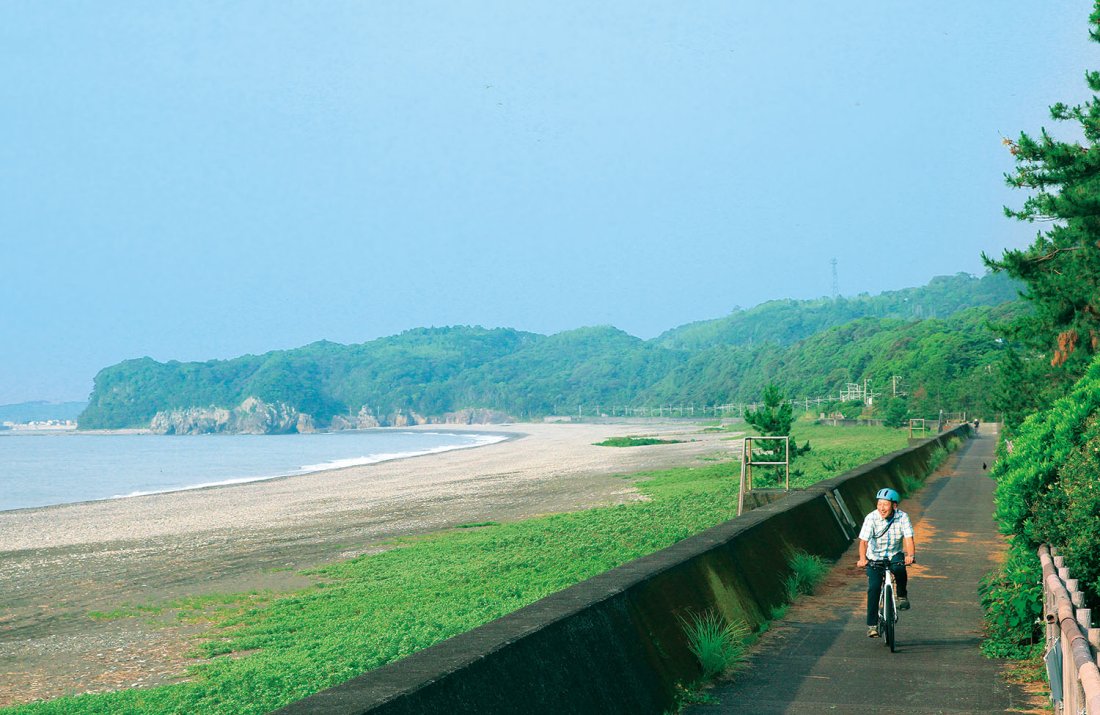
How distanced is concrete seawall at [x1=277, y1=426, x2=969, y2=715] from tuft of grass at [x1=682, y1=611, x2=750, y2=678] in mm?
88

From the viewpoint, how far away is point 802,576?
39.1 ft

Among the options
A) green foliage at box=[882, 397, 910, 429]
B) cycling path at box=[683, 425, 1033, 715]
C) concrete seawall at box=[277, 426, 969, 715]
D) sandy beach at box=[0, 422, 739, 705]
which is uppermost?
green foliage at box=[882, 397, 910, 429]

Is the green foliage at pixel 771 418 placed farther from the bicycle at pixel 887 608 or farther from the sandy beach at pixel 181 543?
the bicycle at pixel 887 608

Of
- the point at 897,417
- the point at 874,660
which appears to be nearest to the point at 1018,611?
the point at 874,660

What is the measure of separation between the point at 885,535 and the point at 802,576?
8.30ft

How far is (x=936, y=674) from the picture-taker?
26.6 ft

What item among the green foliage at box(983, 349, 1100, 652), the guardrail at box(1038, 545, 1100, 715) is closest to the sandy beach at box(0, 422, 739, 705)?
the green foliage at box(983, 349, 1100, 652)

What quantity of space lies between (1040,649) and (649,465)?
180 feet

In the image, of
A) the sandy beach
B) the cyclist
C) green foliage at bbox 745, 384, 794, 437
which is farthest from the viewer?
green foliage at bbox 745, 384, 794, 437

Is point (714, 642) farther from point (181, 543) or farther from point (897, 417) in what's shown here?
point (897, 417)

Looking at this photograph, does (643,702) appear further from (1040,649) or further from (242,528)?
(242,528)

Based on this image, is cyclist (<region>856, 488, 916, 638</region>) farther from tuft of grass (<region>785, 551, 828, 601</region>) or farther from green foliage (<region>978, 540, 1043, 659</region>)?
tuft of grass (<region>785, 551, 828, 601</region>)

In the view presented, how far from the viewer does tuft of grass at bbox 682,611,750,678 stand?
303 inches

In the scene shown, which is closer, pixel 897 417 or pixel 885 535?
pixel 885 535
